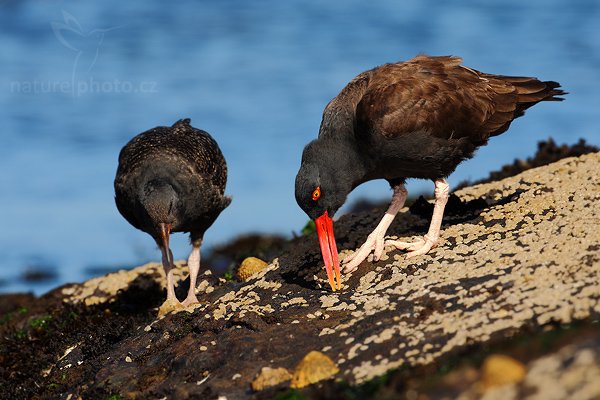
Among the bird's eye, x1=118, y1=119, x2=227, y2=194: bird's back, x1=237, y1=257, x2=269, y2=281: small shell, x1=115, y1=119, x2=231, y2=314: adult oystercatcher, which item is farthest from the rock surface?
x1=118, y1=119, x2=227, y2=194: bird's back

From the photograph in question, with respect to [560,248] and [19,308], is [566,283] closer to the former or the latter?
[560,248]

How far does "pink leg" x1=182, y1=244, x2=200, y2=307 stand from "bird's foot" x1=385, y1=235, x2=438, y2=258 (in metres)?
2.12

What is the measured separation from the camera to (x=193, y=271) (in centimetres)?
874

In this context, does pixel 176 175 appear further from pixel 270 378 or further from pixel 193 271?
pixel 270 378

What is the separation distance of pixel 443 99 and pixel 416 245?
157cm

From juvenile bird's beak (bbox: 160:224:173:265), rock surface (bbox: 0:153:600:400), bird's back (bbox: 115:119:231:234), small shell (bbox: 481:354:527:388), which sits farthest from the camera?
bird's back (bbox: 115:119:231:234)

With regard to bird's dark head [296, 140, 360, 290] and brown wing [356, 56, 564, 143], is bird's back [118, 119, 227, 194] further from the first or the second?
brown wing [356, 56, 564, 143]

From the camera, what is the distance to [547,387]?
354cm

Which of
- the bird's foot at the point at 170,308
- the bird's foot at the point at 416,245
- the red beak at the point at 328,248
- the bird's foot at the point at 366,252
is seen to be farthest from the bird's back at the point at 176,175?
the bird's foot at the point at 416,245

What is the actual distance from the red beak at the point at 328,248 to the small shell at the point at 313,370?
2.08 meters

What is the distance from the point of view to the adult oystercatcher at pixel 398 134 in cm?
747

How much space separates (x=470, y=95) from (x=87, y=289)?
18.8 feet

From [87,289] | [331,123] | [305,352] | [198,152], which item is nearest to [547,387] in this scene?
[305,352]

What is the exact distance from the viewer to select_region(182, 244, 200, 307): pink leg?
808 centimetres
